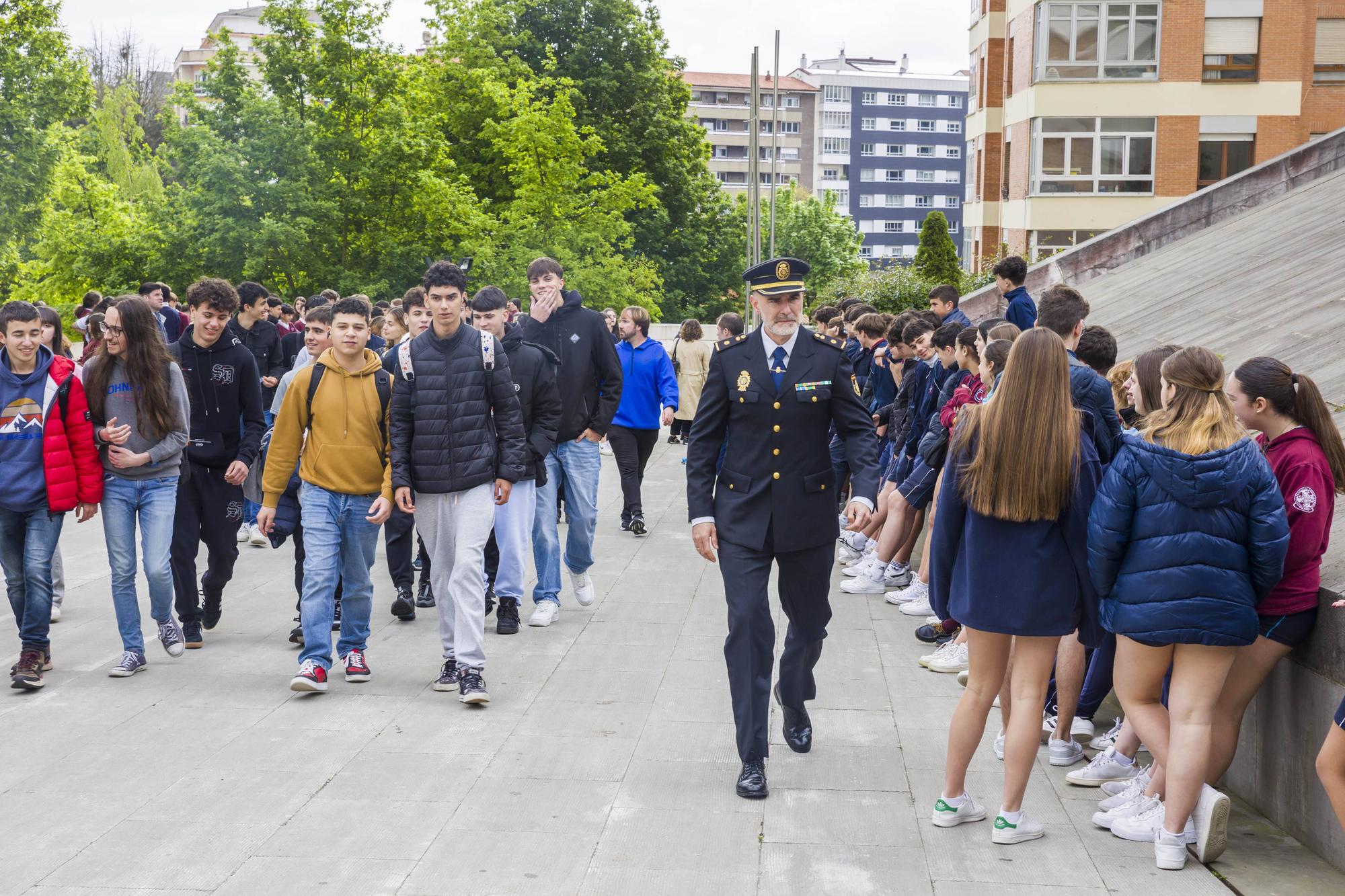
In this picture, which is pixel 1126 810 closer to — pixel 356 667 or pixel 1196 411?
pixel 1196 411

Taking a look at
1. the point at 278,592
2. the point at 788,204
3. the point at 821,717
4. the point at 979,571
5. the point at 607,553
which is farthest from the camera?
Result: the point at 788,204

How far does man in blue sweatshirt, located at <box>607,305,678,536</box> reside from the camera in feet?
40.8

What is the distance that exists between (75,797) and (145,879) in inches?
42.1

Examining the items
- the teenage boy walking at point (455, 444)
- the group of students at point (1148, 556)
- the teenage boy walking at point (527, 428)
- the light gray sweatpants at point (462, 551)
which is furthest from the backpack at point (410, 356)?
the group of students at point (1148, 556)

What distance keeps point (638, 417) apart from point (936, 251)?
25.3 meters

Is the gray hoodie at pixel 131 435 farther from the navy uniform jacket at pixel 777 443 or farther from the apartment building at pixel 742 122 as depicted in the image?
the apartment building at pixel 742 122

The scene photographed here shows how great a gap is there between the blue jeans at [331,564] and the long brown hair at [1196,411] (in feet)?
13.9

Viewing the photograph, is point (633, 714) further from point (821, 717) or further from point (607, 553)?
point (607, 553)

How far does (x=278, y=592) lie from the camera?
32.0 ft

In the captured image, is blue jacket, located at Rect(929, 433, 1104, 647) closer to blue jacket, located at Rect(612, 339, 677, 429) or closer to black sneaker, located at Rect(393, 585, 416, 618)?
black sneaker, located at Rect(393, 585, 416, 618)

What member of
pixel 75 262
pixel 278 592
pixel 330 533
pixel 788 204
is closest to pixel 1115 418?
pixel 330 533

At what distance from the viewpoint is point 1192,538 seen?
4.71 m

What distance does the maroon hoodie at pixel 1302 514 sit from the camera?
15.8 feet

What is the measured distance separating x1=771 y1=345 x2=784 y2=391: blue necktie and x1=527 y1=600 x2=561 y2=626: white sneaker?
3614 mm
